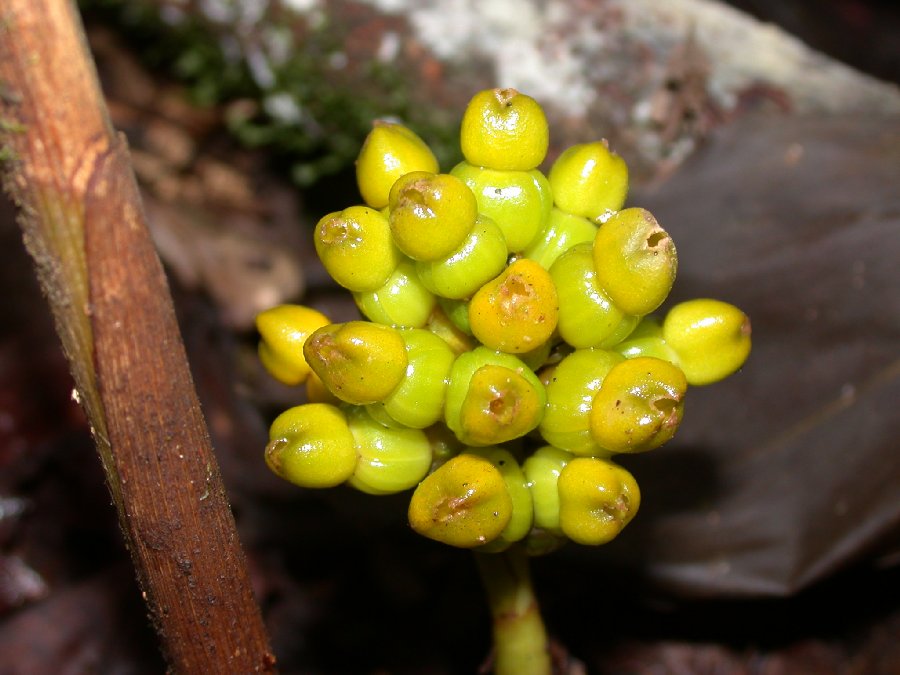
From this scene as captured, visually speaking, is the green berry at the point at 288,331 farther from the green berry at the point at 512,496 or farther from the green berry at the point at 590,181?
the green berry at the point at 590,181

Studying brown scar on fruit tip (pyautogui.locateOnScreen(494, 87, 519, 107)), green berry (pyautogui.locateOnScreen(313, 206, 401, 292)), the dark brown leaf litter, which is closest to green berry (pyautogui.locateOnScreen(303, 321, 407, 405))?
Result: green berry (pyautogui.locateOnScreen(313, 206, 401, 292))

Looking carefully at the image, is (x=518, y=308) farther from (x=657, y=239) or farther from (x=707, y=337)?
(x=707, y=337)

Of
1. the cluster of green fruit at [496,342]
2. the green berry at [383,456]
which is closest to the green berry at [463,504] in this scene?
the cluster of green fruit at [496,342]

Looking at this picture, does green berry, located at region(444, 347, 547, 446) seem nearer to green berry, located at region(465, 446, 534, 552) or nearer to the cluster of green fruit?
the cluster of green fruit

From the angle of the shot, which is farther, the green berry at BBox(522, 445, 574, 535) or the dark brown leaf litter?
the dark brown leaf litter

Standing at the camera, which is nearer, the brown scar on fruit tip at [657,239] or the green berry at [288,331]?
the brown scar on fruit tip at [657,239]
